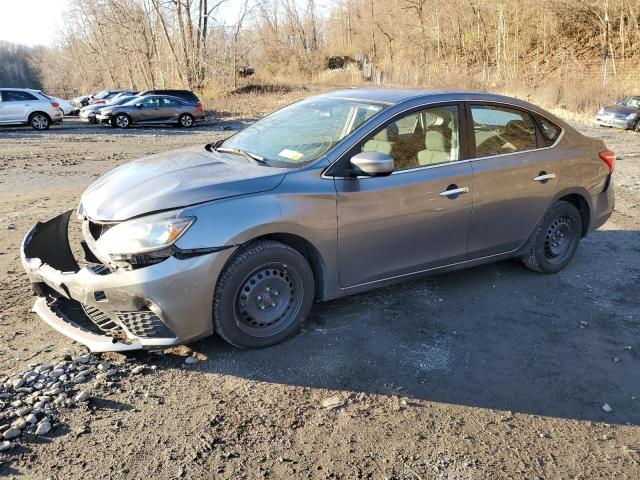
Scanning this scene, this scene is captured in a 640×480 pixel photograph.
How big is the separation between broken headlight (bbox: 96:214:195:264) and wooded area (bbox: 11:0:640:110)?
29.2 meters

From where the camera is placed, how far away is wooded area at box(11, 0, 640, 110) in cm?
3709

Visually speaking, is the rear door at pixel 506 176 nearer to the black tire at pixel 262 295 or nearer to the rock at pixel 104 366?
the black tire at pixel 262 295

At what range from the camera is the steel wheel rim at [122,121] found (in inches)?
878

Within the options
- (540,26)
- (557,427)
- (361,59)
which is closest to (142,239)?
(557,427)

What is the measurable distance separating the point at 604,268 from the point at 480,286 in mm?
1564

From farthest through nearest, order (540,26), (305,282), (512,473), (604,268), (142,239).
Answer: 1. (540,26)
2. (604,268)
3. (305,282)
4. (142,239)
5. (512,473)

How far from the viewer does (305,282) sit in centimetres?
370

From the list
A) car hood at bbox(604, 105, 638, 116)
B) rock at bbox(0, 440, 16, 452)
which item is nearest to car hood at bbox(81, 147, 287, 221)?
rock at bbox(0, 440, 16, 452)

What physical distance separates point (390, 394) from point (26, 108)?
21566 millimetres

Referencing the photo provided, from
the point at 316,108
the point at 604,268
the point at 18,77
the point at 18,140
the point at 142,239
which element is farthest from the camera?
the point at 18,77

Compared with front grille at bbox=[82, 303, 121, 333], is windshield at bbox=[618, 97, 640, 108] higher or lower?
higher

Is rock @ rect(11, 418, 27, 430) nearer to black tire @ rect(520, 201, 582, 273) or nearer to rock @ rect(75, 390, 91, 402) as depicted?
rock @ rect(75, 390, 91, 402)

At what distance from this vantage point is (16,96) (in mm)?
20188

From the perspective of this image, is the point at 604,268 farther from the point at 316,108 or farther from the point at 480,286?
the point at 316,108
